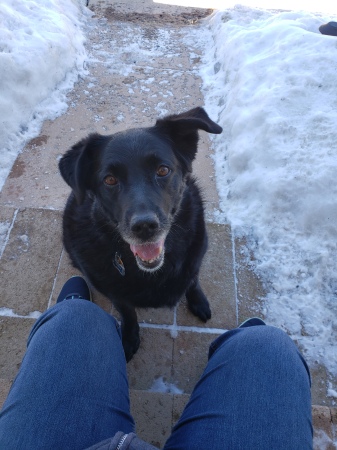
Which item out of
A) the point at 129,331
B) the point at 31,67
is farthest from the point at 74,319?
the point at 31,67

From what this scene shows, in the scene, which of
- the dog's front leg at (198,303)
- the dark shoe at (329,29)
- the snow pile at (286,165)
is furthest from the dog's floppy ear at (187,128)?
the dark shoe at (329,29)

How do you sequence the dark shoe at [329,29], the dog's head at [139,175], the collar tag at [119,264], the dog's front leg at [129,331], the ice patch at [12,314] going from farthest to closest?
the dark shoe at [329,29] < the ice patch at [12,314] < the dog's front leg at [129,331] < the collar tag at [119,264] < the dog's head at [139,175]

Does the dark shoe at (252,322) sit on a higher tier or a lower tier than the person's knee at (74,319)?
lower

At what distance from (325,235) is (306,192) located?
345 millimetres

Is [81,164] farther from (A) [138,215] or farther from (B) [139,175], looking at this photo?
(A) [138,215]

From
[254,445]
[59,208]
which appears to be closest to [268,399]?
[254,445]

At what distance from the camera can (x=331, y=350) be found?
204 centimetres

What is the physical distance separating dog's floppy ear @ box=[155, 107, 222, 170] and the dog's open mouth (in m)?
0.53

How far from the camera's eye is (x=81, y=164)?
1809 mm

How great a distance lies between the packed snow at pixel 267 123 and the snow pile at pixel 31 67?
11 millimetres

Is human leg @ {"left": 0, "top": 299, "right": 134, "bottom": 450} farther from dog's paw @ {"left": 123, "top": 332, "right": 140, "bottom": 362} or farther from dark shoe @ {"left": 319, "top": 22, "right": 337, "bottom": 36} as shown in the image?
dark shoe @ {"left": 319, "top": 22, "right": 337, "bottom": 36}

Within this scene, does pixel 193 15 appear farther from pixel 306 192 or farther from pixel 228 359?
pixel 228 359

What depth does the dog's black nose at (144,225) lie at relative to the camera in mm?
1552

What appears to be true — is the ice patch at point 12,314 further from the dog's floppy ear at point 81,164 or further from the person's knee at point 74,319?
the dog's floppy ear at point 81,164
